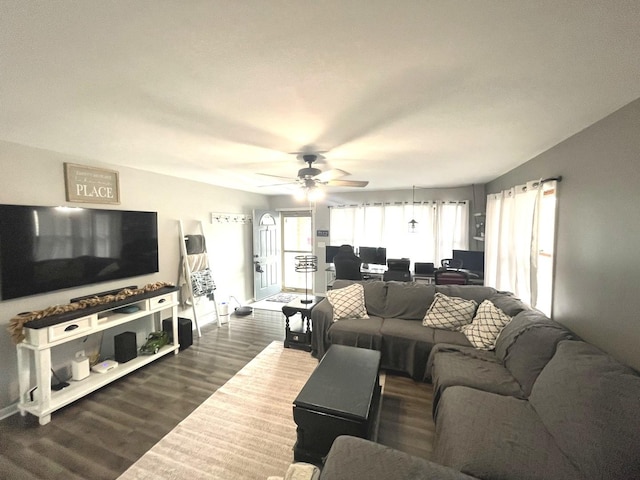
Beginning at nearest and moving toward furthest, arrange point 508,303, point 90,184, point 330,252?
point 508,303, point 90,184, point 330,252

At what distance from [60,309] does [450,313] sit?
4010 millimetres

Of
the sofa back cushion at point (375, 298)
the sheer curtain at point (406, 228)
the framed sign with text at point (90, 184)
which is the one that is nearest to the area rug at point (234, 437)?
the sofa back cushion at point (375, 298)

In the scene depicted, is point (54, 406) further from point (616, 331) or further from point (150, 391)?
point (616, 331)

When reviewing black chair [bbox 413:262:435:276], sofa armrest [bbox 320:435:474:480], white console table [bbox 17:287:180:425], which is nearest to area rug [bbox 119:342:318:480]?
sofa armrest [bbox 320:435:474:480]

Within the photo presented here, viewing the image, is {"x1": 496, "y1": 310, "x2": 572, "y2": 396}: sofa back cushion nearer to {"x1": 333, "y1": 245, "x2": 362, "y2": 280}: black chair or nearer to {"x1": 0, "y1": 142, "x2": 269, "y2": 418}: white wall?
{"x1": 333, "y1": 245, "x2": 362, "y2": 280}: black chair

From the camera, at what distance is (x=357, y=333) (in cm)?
293

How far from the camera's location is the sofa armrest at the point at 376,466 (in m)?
1.17

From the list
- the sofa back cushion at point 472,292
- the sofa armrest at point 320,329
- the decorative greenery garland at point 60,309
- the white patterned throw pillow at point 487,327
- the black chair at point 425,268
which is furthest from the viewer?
the black chair at point 425,268

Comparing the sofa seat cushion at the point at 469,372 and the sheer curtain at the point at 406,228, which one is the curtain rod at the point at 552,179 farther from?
the sheer curtain at the point at 406,228

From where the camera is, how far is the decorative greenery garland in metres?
2.13

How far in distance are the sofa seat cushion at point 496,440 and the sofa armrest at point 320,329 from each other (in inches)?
63.3

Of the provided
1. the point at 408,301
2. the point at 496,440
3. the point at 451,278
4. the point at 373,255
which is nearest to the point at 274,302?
the point at 373,255

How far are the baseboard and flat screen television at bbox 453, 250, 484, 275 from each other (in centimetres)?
604

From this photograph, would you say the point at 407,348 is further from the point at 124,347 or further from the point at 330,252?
the point at 124,347
